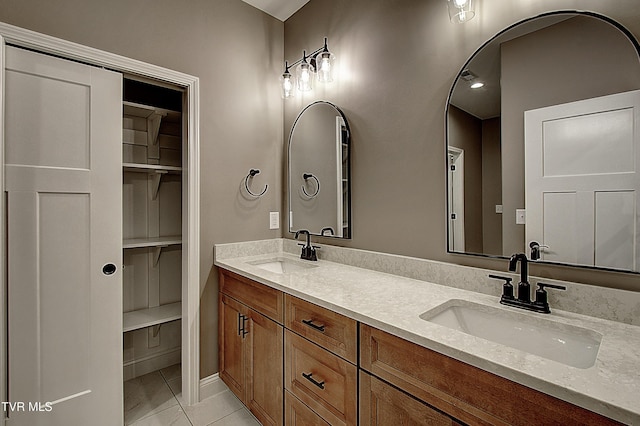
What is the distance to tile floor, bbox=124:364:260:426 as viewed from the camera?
185cm

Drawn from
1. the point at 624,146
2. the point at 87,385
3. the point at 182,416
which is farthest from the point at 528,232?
the point at 87,385

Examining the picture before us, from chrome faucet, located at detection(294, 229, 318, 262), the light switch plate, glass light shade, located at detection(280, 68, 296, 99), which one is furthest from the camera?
the light switch plate

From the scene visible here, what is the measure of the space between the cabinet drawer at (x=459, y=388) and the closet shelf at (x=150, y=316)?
65.4 inches

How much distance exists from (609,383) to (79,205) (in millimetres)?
2177

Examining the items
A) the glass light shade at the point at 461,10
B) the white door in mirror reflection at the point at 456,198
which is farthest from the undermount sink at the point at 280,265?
the glass light shade at the point at 461,10

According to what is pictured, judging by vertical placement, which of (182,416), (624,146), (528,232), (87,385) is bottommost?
(182,416)

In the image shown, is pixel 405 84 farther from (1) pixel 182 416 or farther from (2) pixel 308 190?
(1) pixel 182 416

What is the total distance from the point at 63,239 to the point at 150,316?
2.91 feet

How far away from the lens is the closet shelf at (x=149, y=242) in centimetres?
204

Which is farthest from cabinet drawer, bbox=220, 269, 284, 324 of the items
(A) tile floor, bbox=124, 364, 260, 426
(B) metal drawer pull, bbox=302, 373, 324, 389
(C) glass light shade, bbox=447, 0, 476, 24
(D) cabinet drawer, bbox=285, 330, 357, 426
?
(C) glass light shade, bbox=447, 0, 476, 24

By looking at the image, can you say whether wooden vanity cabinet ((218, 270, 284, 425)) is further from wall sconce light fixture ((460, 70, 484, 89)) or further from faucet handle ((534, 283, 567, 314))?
wall sconce light fixture ((460, 70, 484, 89))

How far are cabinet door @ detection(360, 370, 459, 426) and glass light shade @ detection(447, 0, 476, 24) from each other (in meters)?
1.55

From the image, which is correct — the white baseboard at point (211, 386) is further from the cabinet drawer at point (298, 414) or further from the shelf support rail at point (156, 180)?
the shelf support rail at point (156, 180)

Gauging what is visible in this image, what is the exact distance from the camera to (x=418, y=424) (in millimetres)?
932
